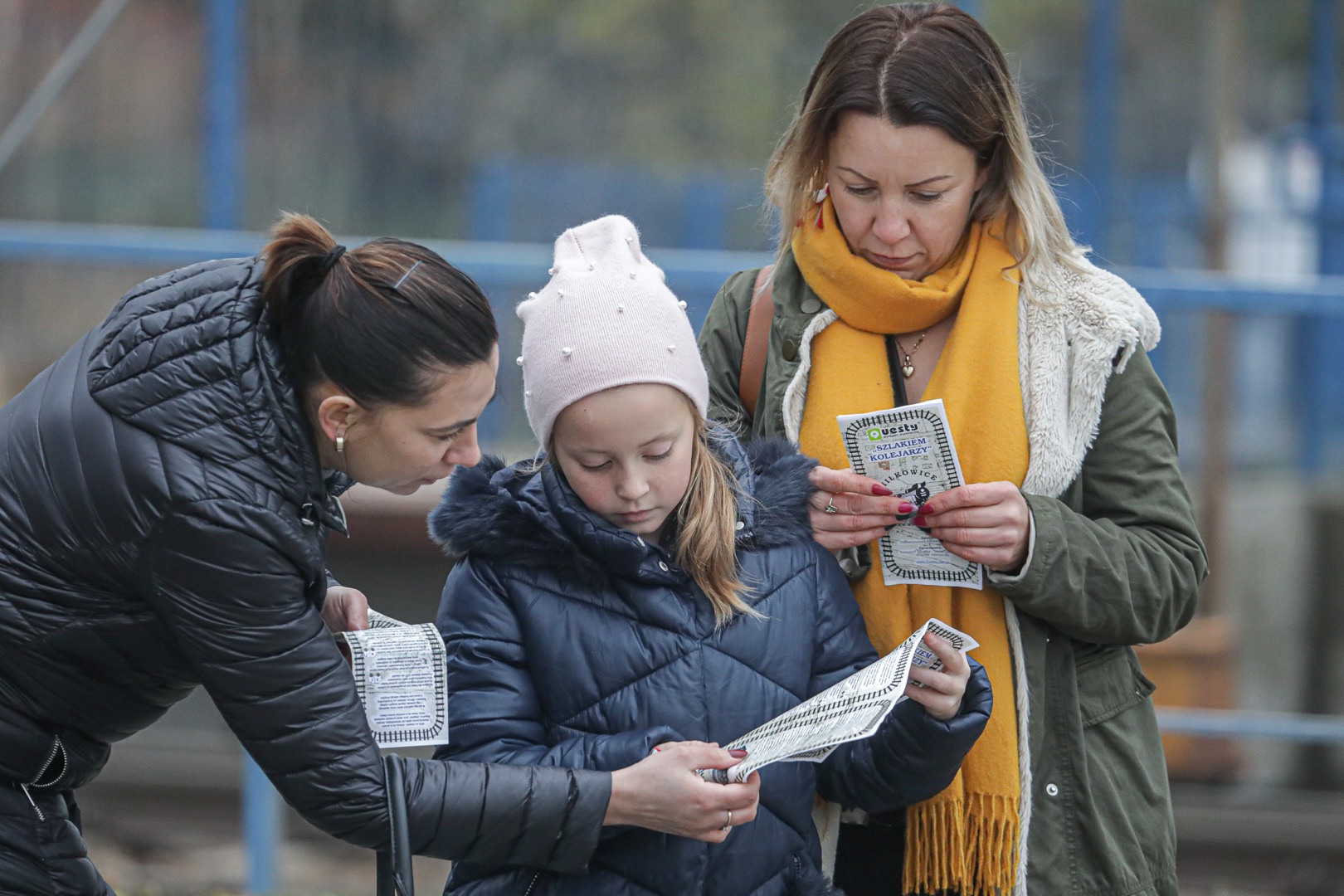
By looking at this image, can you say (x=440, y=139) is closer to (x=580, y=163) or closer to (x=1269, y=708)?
(x=580, y=163)

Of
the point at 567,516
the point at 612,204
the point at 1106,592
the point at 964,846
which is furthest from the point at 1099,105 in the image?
the point at 567,516

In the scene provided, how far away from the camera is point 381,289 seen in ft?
6.17

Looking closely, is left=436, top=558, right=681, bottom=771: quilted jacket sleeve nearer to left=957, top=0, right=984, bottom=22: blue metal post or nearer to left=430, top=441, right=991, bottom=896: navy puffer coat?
left=430, top=441, right=991, bottom=896: navy puffer coat

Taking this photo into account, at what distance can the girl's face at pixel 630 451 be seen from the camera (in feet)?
6.64

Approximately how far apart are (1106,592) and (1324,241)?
18.2ft

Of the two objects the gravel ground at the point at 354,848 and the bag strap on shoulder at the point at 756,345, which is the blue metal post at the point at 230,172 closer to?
the gravel ground at the point at 354,848

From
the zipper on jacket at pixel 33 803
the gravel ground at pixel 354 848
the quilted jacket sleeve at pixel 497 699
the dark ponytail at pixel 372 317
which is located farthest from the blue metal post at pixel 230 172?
the dark ponytail at pixel 372 317

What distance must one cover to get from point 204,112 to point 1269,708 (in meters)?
4.40

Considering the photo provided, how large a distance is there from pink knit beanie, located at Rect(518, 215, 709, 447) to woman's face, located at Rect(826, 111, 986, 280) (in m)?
0.30

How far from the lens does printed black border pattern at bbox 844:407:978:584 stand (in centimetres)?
205

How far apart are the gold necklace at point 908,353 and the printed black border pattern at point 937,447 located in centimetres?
18

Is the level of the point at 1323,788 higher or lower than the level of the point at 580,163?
lower

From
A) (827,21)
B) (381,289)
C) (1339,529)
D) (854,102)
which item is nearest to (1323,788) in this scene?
(1339,529)

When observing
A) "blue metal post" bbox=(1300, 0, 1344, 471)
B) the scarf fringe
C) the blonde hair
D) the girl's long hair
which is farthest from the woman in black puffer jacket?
"blue metal post" bbox=(1300, 0, 1344, 471)
